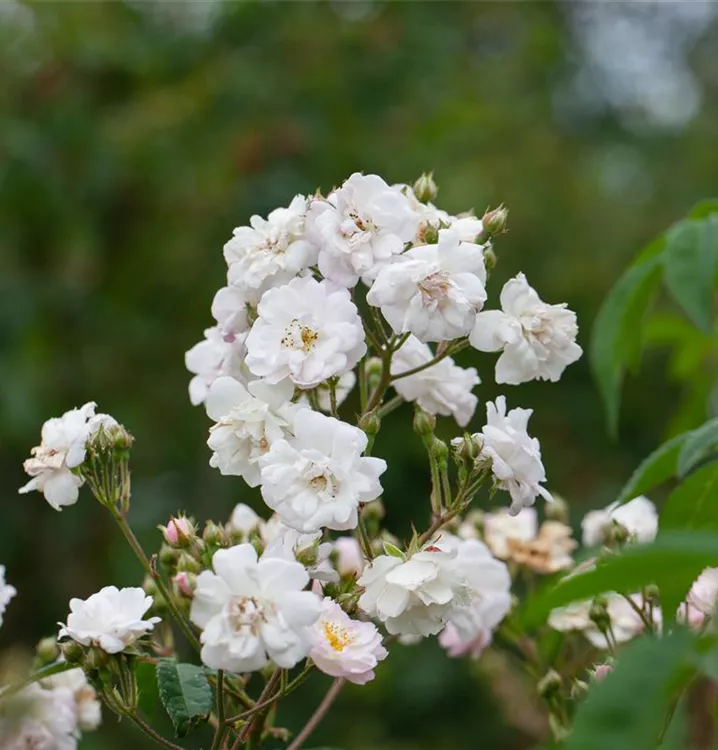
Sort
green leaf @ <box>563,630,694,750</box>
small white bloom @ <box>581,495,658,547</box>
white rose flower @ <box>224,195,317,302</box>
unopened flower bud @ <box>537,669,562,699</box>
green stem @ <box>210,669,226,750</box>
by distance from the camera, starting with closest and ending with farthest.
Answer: green leaf @ <box>563,630,694,750</box> → green stem @ <box>210,669,226,750</box> → white rose flower @ <box>224,195,317,302</box> → unopened flower bud @ <box>537,669,562,699</box> → small white bloom @ <box>581,495,658,547</box>

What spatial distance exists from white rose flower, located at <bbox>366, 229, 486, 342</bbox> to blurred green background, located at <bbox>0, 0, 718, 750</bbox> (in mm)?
2049

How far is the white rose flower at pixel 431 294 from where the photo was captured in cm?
77

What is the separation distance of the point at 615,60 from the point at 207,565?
21.0 feet

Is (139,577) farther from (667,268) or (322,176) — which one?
(667,268)

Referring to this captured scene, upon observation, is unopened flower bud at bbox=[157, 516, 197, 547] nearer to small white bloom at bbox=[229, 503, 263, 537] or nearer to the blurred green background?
small white bloom at bbox=[229, 503, 263, 537]

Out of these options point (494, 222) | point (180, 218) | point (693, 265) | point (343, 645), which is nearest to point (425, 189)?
point (494, 222)

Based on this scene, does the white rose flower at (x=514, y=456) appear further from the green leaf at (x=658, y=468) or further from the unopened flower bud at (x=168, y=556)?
the unopened flower bud at (x=168, y=556)

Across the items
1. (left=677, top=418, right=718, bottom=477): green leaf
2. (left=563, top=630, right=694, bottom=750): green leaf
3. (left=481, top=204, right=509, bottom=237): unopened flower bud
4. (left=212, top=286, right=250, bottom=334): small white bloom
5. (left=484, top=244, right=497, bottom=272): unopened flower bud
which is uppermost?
(left=481, top=204, right=509, bottom=237): unopened flower bud

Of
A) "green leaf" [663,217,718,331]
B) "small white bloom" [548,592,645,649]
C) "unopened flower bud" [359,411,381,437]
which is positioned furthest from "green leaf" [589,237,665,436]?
"unopened flower bud" [359,411,381,437]

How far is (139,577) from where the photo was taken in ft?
9.18

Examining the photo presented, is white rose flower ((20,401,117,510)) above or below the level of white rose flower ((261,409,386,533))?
below

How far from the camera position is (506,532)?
113cm

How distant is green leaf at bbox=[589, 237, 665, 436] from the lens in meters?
1.15

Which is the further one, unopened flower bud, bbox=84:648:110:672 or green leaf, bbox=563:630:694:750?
unopened flower bud, bbox=84:648:110:672
